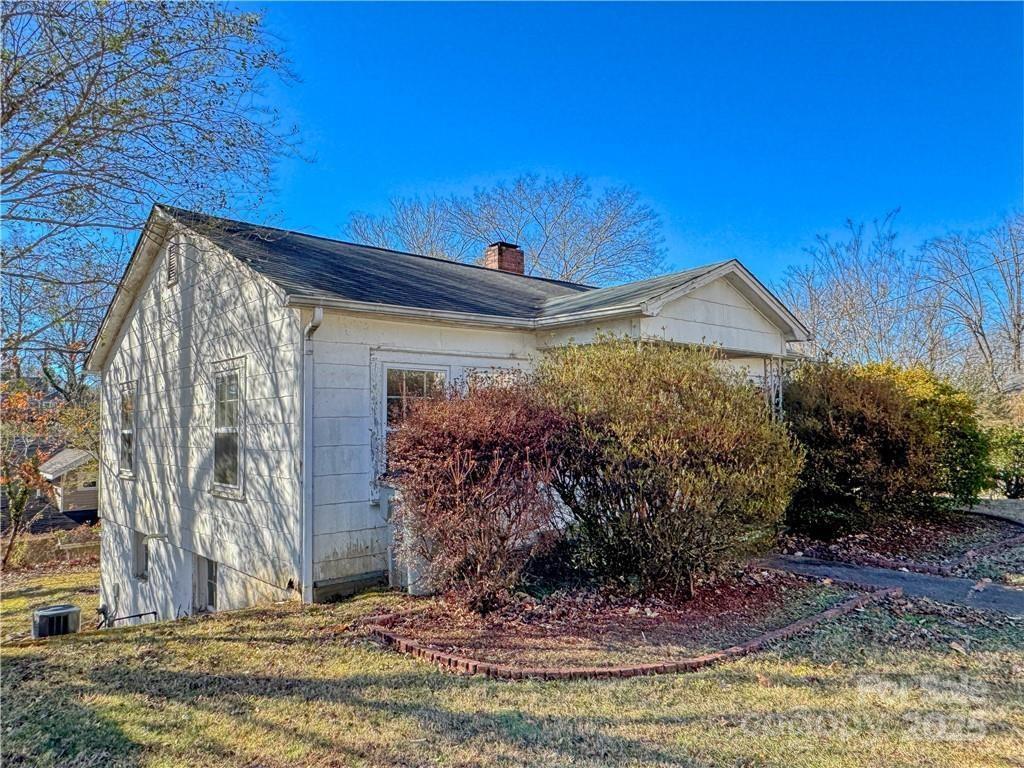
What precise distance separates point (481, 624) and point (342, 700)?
1633 millimetres

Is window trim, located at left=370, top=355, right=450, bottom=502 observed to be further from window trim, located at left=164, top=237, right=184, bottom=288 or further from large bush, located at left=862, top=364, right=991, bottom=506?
large bush, located at left=862, top=364, right=991, bottom=506

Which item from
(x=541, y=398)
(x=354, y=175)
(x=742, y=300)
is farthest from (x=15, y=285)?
(x=354, y=175)

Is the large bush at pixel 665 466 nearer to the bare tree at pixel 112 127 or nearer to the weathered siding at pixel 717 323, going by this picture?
the weathered siding at pixel 717 323

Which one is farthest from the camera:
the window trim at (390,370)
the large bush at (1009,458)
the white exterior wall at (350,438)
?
the large bush at (1009,458)

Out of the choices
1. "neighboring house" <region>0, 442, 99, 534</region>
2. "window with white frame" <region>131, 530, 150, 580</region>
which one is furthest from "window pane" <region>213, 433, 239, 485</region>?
"neighboring house" <region>0, 442, 99, 534</region>

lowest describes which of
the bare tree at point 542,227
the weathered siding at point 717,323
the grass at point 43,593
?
the grass at point 43,593

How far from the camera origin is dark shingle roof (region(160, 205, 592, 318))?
7332mm

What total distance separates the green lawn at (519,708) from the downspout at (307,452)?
1.36 metres

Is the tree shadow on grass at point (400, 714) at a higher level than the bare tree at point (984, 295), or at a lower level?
lower

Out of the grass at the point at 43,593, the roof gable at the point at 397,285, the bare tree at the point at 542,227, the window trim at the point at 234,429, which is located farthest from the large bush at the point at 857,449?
the bare tree at the point at 542,227

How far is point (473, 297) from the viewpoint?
364 inches

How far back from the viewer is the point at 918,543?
30.1 ft

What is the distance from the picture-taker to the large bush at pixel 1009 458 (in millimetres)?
13352

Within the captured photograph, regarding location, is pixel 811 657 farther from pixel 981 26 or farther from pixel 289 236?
pixel 981 26
